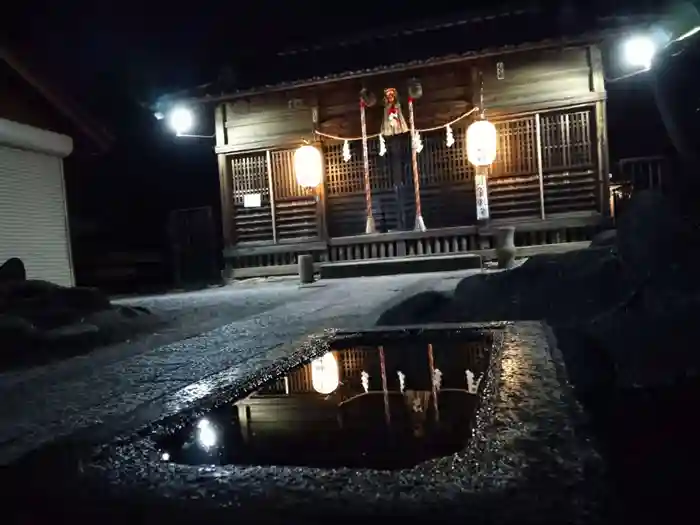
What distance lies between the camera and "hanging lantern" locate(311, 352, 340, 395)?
11.7ft

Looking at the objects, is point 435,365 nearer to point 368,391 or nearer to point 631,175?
point 368,391

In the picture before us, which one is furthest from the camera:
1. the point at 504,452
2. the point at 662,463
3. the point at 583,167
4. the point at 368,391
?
the point at 583,167

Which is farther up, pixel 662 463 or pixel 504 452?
pixel 504 452

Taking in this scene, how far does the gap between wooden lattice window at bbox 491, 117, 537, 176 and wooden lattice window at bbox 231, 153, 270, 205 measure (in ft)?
19.1

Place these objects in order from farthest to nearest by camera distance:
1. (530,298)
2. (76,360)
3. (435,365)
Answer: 1. (530,298)
2. (76,360)
3. (435,365)

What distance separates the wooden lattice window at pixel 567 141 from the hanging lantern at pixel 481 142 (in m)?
1.32

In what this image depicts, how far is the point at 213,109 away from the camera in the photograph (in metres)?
15.2

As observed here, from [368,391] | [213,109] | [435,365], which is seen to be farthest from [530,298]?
[213,109]

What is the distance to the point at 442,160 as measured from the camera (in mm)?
13227

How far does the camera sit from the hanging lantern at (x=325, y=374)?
11.7ft

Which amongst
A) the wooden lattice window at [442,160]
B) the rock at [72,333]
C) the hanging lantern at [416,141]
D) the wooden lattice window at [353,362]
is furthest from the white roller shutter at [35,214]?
the wooden lattice window at [353,362]

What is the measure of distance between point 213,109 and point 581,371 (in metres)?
13.2

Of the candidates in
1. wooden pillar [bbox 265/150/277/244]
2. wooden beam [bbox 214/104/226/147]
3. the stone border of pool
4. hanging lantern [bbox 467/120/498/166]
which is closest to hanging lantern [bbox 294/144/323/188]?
wooden pillar [bbox 265/150/277/244]

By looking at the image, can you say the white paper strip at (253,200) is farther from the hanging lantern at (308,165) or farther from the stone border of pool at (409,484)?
the stone border of pool at (409,484)
